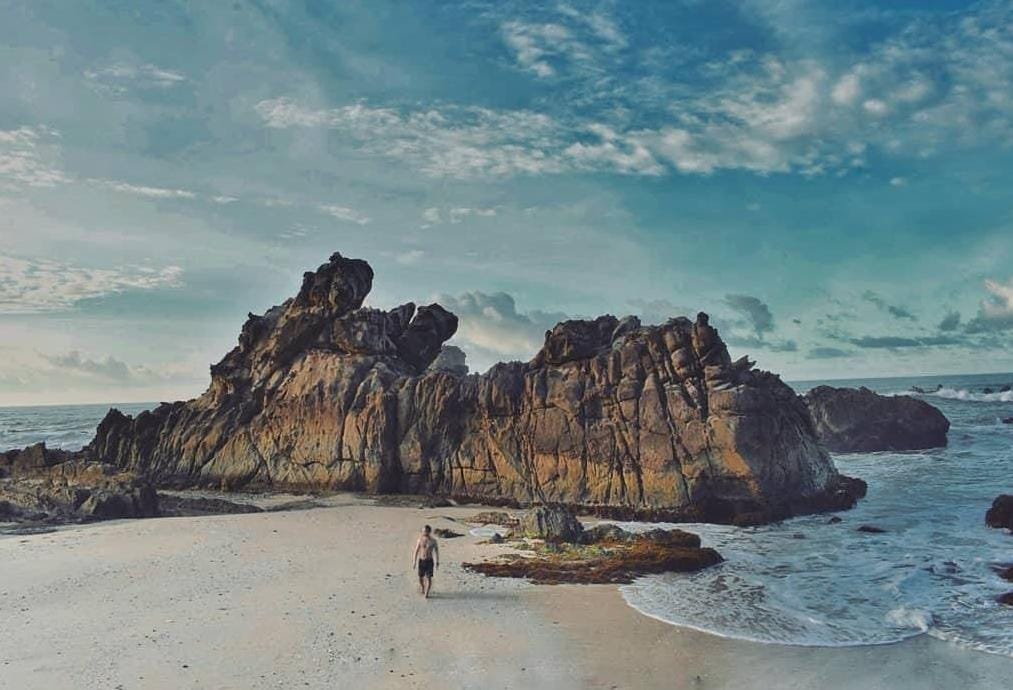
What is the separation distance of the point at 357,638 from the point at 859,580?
46.2ft

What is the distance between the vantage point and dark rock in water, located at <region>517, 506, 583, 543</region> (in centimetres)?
2491

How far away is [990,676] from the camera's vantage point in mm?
13961

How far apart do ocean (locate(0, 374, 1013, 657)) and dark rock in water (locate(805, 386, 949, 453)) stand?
19.1 m

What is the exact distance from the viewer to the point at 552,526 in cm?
2505

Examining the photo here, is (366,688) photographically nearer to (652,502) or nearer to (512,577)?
(512,577)

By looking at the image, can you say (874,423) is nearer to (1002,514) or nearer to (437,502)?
(1002,514)

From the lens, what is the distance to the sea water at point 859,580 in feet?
54.7

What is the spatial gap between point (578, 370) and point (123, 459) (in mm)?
27037

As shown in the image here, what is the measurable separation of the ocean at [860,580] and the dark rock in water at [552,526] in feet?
12.5

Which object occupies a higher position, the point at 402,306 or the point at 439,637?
the point at 402,306

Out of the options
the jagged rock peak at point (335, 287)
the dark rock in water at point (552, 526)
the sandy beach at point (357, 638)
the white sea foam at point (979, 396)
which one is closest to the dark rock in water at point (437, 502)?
the dark rock in water at point (552, 526)

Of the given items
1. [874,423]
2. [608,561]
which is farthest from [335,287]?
[874,423]

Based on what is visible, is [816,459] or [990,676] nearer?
[990,676]

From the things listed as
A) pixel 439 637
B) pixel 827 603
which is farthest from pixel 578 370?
pixel 439 637
